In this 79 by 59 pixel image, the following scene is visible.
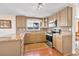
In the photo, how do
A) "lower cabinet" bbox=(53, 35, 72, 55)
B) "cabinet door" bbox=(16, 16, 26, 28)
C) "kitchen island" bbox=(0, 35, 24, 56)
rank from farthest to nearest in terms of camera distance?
1. "cabinet door" bbox=(16, 16, 26, 28)
2. "lower cabinet" bbox=(53, 35, 72, 55)
3. "kitchen island" bbox=(0, 35, 24, 56)

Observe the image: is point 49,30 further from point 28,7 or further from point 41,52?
point 28,7

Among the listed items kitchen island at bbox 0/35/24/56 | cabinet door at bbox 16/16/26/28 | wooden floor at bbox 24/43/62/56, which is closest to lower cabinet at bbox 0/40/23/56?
kitchen island at bbox 0/35/24/56

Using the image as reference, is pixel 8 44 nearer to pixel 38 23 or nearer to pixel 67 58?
pixel 67 58

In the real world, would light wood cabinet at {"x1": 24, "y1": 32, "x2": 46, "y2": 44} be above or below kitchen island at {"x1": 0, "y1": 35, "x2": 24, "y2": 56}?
below

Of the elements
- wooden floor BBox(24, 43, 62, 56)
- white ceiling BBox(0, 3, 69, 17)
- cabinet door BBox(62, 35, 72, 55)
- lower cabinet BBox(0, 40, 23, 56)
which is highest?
white ceiling BBox(0, 3, 69, 17)

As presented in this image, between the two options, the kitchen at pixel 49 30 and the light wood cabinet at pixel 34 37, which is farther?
the light wood cabinet at pixel 34 37

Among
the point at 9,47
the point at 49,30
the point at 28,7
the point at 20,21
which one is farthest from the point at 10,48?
Result: the point at 49,30

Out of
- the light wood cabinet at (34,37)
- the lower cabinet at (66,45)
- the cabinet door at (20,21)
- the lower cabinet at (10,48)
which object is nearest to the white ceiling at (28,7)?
the lower cabinet at (66,45)

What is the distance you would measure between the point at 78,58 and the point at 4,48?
1.47 metres

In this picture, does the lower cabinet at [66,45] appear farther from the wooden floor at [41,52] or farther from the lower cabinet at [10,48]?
the lower cabinet at [10,48]

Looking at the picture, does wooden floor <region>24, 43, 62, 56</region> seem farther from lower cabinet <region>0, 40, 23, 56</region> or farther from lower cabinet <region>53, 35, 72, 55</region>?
lower cabinet <region>0, 40, 23, 56</region>

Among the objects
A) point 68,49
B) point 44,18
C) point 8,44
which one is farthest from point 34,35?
point 8,44

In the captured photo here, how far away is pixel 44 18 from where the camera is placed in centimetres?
857

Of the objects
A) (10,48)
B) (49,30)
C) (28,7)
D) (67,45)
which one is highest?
(28,7)
